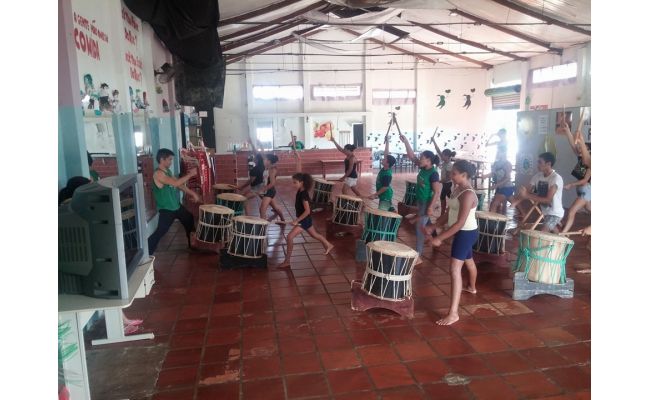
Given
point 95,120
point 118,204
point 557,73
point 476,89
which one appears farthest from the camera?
point 476,89

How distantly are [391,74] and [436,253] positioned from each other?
47.1 ft

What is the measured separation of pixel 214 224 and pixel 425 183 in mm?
2811

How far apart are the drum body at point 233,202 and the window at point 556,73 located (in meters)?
11.7

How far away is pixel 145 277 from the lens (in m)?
2.74

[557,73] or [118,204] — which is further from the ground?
[557,73]

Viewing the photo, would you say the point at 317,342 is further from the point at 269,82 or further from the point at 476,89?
the point at 476,89

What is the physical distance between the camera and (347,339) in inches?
149

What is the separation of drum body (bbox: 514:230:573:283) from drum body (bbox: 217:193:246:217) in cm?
399

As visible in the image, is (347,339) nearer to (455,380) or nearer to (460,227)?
(455,380)

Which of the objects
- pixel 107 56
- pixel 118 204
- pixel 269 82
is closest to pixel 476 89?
pixel 269 82

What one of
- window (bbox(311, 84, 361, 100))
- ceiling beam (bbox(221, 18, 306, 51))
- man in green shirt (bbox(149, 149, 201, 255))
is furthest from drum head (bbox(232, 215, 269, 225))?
window (bbox(311, 84, 361, 100))

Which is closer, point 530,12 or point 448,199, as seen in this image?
point 448,199

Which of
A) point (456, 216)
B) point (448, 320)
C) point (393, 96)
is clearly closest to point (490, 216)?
point (456, 216)

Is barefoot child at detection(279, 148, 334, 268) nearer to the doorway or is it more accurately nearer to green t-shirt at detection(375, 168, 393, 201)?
green t-shirt at detection(375, 168, 393, 201)
